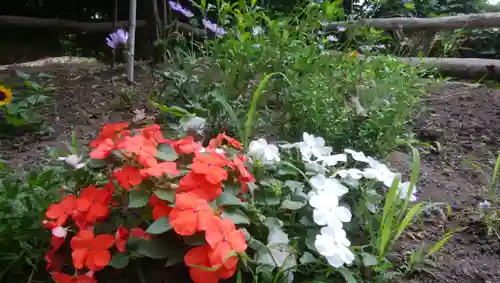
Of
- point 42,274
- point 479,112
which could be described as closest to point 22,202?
point 42,274

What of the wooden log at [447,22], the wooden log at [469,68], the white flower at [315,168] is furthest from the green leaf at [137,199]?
the wooden log at [447,22]

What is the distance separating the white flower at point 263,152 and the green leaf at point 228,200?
23 centimetres

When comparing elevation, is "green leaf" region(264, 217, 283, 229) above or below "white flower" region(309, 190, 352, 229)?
below

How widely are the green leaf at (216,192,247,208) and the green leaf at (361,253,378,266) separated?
1.15ft

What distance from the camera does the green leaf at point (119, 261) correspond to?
116 centimetres

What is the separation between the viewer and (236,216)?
3.86 ft

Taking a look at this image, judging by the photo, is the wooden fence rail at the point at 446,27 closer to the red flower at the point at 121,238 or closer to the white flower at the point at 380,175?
the white flower at the point at 380,175

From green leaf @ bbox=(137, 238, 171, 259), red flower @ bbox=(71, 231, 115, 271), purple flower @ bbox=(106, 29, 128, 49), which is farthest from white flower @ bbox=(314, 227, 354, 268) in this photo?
purple flower @ bbox=(106, 29, 128, 49)

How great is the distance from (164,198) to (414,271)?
81 cm

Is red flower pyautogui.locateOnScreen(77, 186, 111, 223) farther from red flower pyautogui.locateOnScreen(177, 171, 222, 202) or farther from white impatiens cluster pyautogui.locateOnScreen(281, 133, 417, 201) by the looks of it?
white impatiens cluster pyautogui.locateOnScreen(281, 133, 417, 201)

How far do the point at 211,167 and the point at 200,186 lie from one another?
0.16 ft

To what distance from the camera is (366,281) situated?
1358mm

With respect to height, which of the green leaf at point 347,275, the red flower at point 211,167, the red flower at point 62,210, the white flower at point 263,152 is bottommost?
the green leaf at point 347,275

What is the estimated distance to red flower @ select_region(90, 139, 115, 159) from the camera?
1239mm
